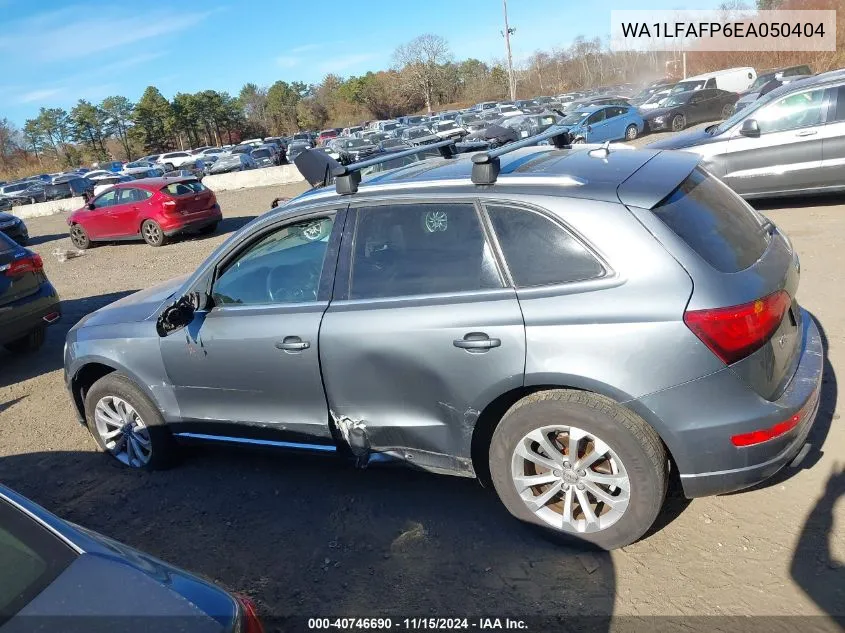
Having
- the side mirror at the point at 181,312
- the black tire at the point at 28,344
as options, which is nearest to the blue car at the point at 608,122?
the black tire at the point at 28,344

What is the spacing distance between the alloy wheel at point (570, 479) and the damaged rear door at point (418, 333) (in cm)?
30

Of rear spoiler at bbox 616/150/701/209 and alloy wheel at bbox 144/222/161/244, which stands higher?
rear spoiler at bbox 616/150/701/209

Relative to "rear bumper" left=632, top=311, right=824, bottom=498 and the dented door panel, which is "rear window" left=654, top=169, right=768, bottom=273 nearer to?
"rear bumper" left=632, top=311, right=824, bottom=498

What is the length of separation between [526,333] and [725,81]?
30.5 meters

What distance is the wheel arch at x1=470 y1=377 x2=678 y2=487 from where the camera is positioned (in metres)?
2.84

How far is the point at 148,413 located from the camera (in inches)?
171

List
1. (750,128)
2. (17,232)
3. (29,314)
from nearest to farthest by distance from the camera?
(29,314)
(750,128)
(17,232)

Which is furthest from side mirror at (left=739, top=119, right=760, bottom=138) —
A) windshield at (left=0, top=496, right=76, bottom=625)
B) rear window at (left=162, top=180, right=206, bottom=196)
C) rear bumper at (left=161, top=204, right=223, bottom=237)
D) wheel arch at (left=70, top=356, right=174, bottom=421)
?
rear window at (left=162, top=180, right=206, bottom=196)

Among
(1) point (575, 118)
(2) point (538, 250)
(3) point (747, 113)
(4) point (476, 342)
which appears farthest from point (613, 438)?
(1) point (575, 118)

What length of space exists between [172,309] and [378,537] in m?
1.77

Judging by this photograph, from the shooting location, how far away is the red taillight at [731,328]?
2.72 m

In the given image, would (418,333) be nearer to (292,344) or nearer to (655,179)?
(292,344)

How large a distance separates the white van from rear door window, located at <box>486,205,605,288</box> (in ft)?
92.3

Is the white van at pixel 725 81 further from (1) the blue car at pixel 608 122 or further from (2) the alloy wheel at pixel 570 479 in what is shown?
(2) the alloy wheel at pixel 570 479
